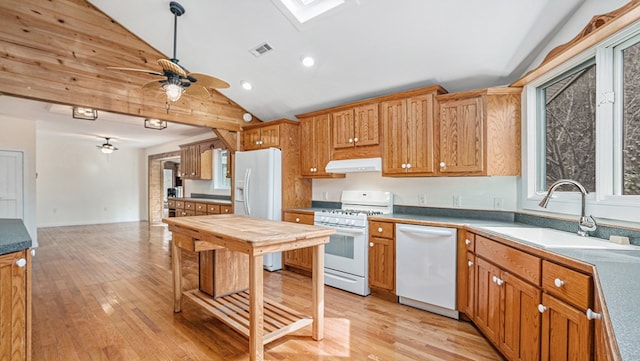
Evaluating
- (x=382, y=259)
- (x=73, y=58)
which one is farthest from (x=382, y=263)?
(x=73, y=58)

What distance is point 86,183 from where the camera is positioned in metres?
8.56

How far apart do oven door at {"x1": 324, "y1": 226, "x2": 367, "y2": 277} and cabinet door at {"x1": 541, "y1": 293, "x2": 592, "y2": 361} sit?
1.79m

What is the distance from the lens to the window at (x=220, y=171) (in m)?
6.52

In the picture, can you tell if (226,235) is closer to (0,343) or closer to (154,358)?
(154,358)

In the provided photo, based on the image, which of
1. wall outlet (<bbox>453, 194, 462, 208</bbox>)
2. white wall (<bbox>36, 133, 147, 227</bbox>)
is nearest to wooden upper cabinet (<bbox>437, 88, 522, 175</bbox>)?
wall outlet (<bbox>453, 194, 462, 208</bbox>)

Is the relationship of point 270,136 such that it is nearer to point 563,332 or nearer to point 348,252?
point 348,252

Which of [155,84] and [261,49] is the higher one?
[261,49]

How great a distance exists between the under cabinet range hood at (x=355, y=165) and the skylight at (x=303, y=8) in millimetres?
1611

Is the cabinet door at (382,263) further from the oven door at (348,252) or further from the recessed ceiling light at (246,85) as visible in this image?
the recessed ceiling light at (246,85)

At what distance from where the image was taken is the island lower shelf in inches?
86.6

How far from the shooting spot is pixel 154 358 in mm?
2068

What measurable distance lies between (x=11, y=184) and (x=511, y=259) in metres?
7.47

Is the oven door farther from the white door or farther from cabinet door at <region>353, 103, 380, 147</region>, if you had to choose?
the white door

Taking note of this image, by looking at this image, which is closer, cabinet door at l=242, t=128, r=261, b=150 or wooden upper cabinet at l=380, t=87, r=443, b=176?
wooden upper cabinet at l=380, t=87, r=443, b=176
